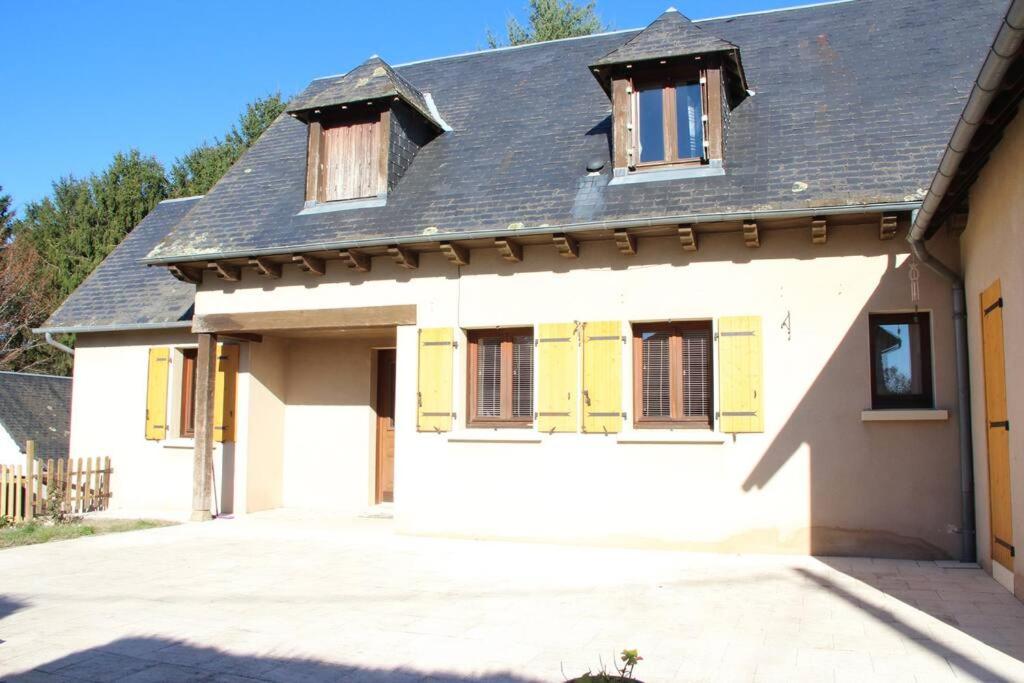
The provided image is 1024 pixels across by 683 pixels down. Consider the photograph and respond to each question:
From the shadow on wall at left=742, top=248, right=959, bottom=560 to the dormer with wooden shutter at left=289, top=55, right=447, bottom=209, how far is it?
5.71 m

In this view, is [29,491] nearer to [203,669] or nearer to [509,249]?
[509,249]

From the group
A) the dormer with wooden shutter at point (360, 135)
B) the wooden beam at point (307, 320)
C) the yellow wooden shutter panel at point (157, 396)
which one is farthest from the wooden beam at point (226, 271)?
the yellow wooden shutter panel at point (157, 396)

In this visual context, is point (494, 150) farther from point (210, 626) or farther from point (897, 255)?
point (210, 626)

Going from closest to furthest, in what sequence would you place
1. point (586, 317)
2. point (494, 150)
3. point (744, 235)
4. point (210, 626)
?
point (210, 626)
point (744, 235)
point (586, 317)
point (494, 150)

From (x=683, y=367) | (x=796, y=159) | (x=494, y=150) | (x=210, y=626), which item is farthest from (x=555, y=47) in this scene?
(x=210, y=626)

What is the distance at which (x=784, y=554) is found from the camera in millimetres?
8344

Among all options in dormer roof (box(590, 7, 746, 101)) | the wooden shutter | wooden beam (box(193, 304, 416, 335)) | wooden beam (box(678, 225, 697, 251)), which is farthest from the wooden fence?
dormer roof (box(590, 7, 746, 101))

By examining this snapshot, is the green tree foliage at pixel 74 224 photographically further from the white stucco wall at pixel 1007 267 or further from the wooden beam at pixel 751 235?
the white stucco wall at pixel 1007 267

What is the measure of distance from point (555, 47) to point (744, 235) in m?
5.89

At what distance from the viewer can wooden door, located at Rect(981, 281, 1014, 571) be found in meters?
6.38

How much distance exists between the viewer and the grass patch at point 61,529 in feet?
31.7

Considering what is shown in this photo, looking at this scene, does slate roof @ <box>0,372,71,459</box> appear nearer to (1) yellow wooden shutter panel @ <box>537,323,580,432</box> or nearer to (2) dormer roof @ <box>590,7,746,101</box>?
(1) yellow wooden shutter panel @ <box>537,323,580,432</box>

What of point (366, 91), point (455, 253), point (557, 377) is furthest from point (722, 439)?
point (366, 91)

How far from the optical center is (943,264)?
802 centimetres
